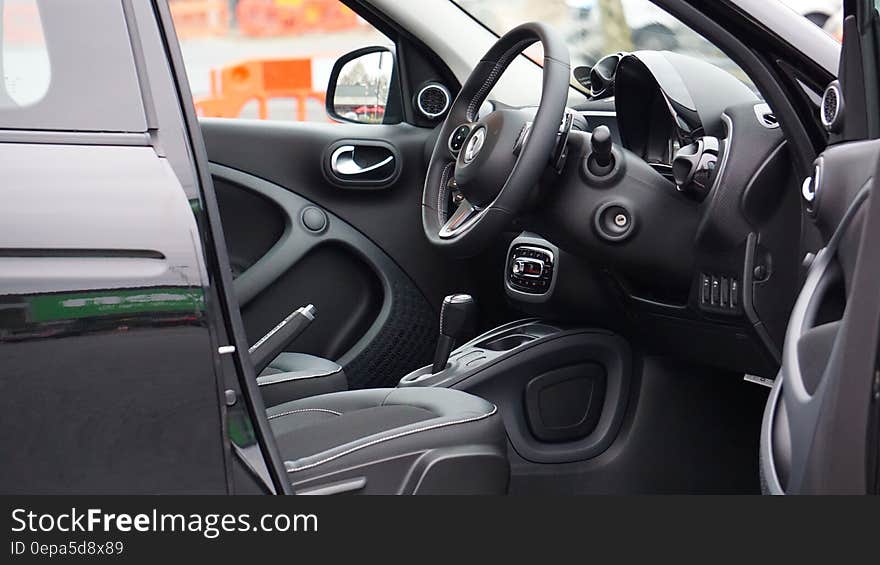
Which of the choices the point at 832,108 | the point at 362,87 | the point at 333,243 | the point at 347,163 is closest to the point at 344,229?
the point at 333,243

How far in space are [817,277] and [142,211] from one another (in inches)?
32.6

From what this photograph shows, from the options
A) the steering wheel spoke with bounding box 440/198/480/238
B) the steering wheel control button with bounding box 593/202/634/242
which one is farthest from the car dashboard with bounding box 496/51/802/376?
the steering wheel spoke with bounding box 440/198/480/238

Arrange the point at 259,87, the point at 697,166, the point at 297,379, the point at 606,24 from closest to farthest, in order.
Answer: the point at 697,166 < the point at 297,379 < the point at 606,24 < the point at 259,87

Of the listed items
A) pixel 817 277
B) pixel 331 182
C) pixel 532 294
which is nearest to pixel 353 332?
pixel 331 182

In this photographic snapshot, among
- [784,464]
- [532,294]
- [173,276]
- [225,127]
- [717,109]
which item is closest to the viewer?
[173,276]

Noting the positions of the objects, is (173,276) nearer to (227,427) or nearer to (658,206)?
(227,427)

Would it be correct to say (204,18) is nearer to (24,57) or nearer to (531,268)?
(531,268)

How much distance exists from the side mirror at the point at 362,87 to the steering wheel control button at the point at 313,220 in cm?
30

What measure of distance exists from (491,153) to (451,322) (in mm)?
503

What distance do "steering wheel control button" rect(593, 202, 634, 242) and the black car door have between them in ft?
2.85

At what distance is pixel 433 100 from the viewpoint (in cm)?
298

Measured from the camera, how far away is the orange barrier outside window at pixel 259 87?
3.08 m

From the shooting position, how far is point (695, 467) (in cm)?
238

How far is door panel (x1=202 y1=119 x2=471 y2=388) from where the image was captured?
2.87 meters
